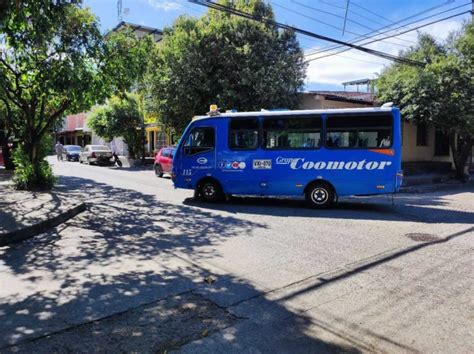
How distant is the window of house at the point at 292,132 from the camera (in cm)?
1123

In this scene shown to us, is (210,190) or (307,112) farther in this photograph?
(210,190)

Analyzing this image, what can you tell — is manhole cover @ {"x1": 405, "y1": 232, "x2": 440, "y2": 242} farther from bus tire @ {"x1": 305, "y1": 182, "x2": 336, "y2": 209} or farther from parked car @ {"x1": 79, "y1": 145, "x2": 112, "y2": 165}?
parked car @ {"x1": 79, "y1": 145, "x2": 112, "y2": 165}

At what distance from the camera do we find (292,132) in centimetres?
1143

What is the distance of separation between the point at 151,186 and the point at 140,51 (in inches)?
212

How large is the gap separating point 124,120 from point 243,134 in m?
19.3

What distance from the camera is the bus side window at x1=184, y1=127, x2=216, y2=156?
12148 millimetres

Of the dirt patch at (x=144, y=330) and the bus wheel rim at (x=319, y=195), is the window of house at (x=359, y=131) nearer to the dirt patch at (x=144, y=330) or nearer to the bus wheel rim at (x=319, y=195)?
the bus wheel rim at (x=319, y=195)

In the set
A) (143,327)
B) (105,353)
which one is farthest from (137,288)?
(105,353)

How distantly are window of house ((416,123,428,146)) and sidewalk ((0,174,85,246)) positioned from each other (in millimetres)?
18836

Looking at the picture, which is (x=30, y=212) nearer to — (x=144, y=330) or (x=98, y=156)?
(x=144, y=330)

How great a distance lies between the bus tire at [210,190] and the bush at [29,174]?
5850 millimetres

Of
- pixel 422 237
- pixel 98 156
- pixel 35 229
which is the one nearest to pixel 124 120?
pixel 98 156

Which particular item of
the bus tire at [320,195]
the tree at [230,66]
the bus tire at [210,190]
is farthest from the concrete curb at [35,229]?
the tree at [230,66]

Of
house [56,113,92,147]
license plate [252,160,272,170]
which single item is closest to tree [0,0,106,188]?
license plate [252,160,272,170]
